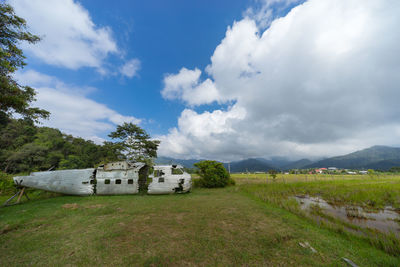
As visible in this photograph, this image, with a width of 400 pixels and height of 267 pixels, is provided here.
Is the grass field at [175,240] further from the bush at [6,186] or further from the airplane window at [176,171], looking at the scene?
the bush at [6,186]

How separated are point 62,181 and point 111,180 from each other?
3.21 meters

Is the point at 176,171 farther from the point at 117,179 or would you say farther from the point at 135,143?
the point at 135,143

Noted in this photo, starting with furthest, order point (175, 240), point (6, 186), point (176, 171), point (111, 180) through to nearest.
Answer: point (176, 171), point (111, 180), point (6, 186), point (175, 240)

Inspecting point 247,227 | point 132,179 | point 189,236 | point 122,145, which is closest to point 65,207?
point 132,179

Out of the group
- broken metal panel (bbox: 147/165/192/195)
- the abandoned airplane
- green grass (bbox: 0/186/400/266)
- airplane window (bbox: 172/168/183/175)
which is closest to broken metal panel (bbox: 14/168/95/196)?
the abandoned airplane

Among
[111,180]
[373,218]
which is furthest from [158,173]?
[373,218]

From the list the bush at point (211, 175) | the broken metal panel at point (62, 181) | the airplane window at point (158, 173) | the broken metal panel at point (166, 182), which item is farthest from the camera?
the bush at point (211, 175)

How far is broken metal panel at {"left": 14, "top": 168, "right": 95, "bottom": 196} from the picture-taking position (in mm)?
8902

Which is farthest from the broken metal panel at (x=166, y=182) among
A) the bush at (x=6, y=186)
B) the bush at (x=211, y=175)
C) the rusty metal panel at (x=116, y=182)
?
the bush at (x=6, y=186)

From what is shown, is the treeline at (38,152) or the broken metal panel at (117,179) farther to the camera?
the treeline at (38,152)

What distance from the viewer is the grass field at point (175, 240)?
321 centimetres

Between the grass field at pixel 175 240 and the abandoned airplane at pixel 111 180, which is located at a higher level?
the abandoned airplane at pixel 111 180

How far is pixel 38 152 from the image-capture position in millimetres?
25875

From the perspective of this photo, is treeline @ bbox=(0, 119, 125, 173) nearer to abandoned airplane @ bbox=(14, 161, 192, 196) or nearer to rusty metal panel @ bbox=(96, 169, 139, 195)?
abandoned airplane @ bbox=(14, 161, 192, 196)
